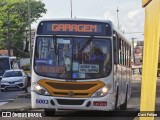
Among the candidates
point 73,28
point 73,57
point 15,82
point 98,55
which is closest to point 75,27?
point 73,28

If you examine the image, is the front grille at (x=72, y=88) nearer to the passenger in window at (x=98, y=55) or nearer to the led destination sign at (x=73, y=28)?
the passenger in window at (x=98, y=55)

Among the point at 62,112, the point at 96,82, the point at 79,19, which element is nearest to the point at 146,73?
the point at 96,82

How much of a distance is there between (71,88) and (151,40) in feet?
18.6

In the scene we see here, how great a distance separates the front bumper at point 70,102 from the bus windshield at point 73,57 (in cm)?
56

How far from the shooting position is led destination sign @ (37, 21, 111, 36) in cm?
1365

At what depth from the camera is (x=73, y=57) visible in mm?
13375

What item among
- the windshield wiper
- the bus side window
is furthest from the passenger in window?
the bus side window

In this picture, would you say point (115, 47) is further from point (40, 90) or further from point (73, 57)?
point (40, 90)

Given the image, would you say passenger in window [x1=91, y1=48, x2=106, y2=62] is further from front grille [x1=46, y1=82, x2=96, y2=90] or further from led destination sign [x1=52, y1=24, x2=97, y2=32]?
front grille [x1=46, y1=82, x2=96, y2=90]

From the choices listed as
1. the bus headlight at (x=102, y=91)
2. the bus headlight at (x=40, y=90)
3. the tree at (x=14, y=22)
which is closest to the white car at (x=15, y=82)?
the bus headlight at (x=40, y=90)

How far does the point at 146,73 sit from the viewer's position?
8.14m

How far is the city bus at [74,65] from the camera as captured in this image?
13.1 m

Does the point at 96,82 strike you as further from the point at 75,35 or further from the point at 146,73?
the point at 146,73

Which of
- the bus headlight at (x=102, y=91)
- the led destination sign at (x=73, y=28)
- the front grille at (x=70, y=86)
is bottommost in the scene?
the bus headlight at (x=102, y=91)
